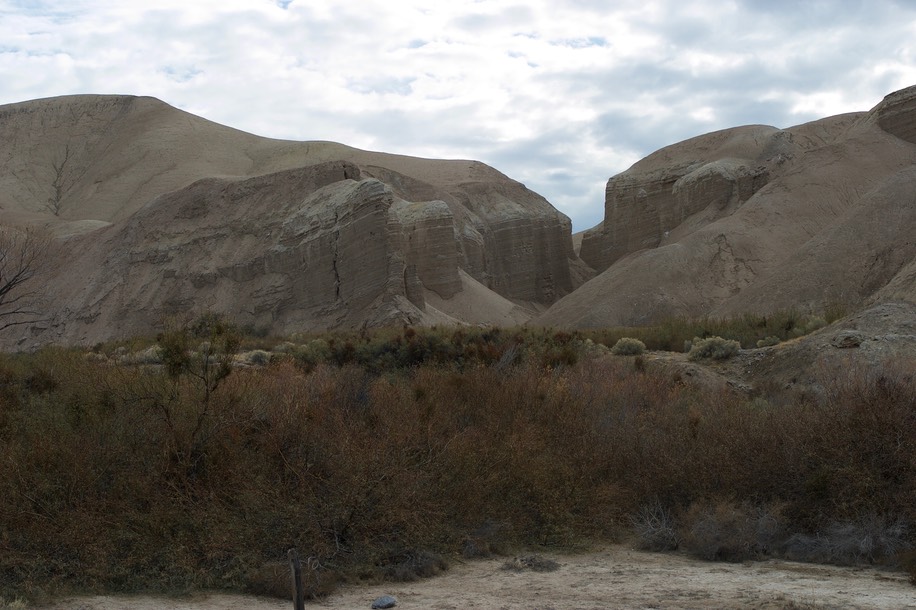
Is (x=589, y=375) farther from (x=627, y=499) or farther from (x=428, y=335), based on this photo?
(x=428, y=335)

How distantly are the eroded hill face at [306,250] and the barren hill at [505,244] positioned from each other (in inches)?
4.2

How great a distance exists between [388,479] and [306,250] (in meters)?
34.4

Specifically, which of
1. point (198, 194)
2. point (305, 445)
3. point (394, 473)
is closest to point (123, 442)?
point (305, 445)

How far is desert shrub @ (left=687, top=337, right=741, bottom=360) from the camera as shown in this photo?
21.5 m

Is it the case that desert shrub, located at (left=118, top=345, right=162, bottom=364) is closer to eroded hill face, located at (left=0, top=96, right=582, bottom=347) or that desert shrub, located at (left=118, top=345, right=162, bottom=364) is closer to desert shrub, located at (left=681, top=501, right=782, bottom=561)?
desert shrub, located at (left=681, top=501, right=782, bottom=561)

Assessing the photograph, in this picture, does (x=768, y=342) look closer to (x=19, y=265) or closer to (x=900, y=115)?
(x=19, y=265)

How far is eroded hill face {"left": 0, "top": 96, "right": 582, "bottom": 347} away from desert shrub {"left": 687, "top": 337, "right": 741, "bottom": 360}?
17965 millimetres

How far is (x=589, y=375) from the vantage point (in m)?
16.9

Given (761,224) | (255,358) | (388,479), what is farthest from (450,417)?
(761,224)

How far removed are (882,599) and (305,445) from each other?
19.1ft

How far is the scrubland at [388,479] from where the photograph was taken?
9195mm

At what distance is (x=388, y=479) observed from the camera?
10172mm

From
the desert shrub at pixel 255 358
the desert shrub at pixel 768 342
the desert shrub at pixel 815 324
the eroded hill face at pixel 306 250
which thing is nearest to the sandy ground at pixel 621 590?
the desert shrub at pixel 768 342

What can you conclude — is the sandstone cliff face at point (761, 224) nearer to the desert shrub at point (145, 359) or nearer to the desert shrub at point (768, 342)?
the desert shrub at point (768, 342)
